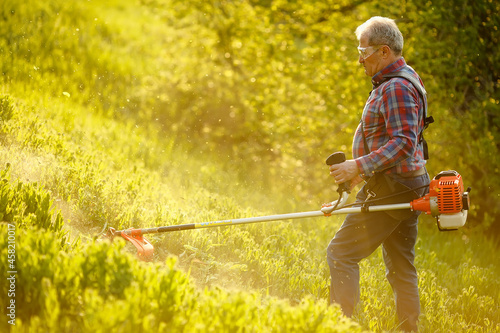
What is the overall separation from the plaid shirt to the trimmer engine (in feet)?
0.85

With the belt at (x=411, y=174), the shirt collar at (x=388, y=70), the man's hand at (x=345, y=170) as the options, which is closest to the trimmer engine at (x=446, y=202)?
the belt at (x=411, y=174)

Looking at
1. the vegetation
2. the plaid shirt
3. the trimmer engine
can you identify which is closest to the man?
the plaid shirt

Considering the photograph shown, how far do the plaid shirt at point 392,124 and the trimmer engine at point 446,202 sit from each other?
259 millimetres

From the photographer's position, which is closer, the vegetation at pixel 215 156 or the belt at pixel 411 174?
the vegetation at pixel 215 156

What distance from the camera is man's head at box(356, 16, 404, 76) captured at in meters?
3.88

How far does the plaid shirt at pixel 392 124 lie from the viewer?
3.68 m

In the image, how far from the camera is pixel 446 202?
12.3 feet

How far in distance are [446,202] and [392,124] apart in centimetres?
69

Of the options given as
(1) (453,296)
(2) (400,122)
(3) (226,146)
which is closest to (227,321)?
(2) (400,122)

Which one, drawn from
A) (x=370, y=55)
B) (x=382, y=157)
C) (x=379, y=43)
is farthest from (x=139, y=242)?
(x=379, y=43)

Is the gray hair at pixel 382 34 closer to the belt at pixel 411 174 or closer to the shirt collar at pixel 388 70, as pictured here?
the shirt collar at pixel 388 70

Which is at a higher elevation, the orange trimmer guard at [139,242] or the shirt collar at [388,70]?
the shirt collar at [388,70]

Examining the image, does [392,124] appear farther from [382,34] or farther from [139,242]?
Result: [139,242]

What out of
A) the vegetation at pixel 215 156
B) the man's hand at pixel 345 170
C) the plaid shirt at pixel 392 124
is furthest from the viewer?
the man's hand at pixel 345 170
